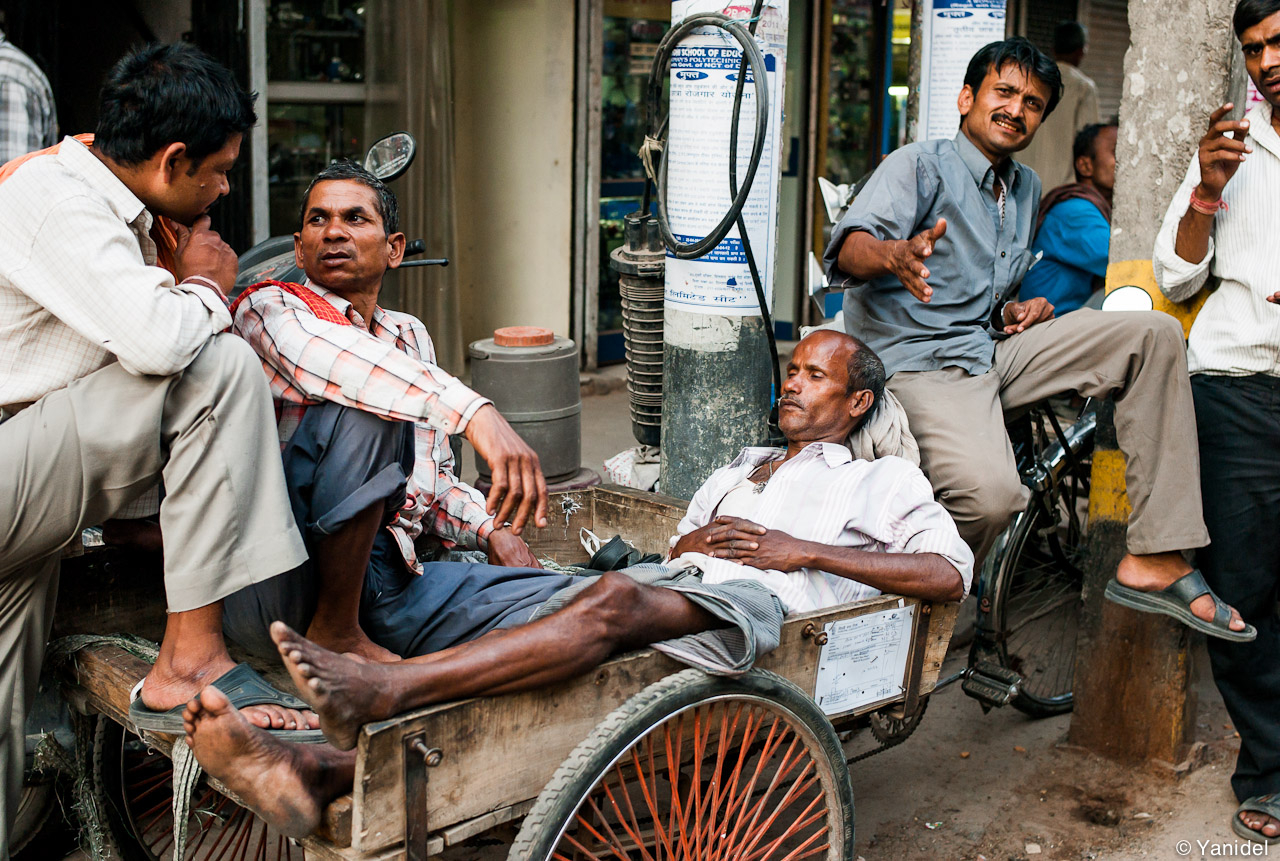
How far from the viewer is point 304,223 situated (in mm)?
2701

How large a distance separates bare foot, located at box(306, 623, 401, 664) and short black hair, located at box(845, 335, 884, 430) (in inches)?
51.4

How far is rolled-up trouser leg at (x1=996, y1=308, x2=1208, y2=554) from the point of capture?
9.95 feet

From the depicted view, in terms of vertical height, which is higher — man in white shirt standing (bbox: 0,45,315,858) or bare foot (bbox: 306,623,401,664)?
man in white shirt standing (bbox: 0,45,315,858)

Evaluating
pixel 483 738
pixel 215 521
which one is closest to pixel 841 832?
pixel 483 738

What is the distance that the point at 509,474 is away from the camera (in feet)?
7.11

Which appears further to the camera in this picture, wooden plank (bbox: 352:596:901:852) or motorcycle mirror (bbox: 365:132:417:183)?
motorcycle mirror (bbox: 365:132:417:183)

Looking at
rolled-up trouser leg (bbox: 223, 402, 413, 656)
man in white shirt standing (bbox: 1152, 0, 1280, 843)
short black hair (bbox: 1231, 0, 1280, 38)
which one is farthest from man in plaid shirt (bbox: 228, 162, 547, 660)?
short black hair (bbox: 1231, 0, 1280, 38)

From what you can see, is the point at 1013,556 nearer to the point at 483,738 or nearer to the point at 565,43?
the point at 483,738

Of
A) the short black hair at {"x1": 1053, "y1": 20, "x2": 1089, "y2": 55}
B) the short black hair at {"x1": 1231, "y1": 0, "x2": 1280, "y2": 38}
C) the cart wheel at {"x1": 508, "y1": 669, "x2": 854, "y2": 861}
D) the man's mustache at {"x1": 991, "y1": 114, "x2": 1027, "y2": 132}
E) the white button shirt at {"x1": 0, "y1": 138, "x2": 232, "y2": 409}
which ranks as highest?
the short black hair at {"x1": 1053, "y1": 20, "x2": 1089, "y2": 55}

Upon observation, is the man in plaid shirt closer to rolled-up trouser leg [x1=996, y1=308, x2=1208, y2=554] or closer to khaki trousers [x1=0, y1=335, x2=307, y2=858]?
khaki trousers [x1=0, y1=335, x2=307, y2=858]

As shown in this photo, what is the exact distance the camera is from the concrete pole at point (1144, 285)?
332 cm

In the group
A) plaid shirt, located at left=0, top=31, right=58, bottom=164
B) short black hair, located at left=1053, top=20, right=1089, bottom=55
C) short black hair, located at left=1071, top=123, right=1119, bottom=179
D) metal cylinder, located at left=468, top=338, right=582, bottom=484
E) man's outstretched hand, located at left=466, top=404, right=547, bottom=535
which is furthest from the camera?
short black hair, located at left=1053, top=20, right=1089, bottom=55

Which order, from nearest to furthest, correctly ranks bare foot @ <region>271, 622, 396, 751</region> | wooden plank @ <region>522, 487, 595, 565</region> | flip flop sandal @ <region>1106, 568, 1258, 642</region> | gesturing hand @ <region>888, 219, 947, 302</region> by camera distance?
bare foot @ <region>271, 622, 396, 751</region> → gesturing hand @ <region>888, 219, 947, 302</region> → flip flop sandal @ <region>1106, 568, 1258, 642</region> → wooden plank @ <region>522, 487, 595, 565</region>

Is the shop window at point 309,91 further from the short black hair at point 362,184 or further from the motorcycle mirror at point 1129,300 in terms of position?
the motorcycle mirror at point 1129,300
